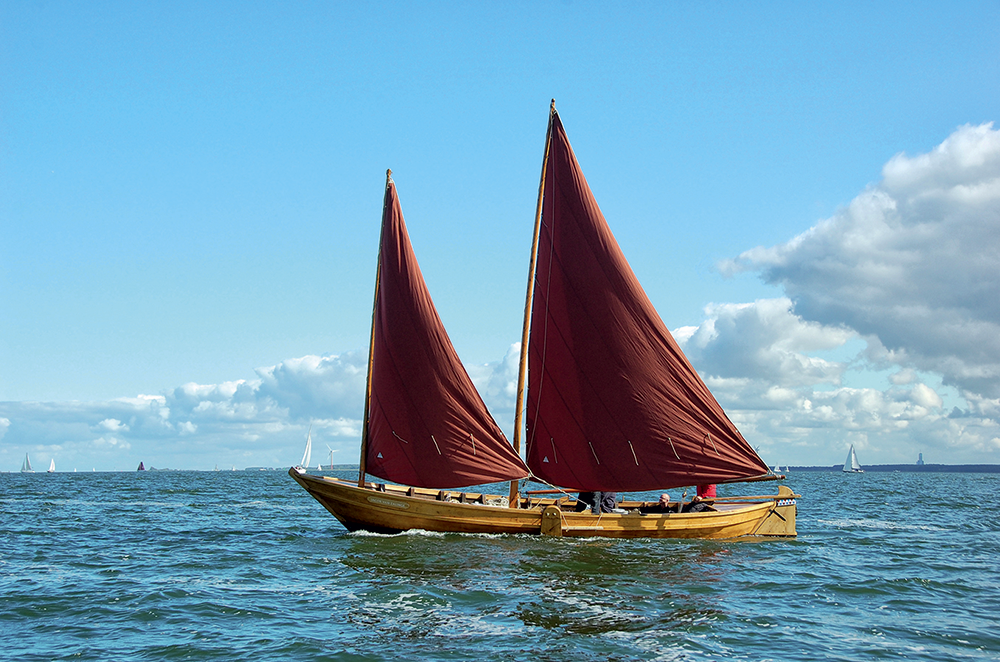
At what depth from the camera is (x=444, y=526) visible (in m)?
24.9

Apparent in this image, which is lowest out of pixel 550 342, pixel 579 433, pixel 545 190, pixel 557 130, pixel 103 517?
pixel 103 517

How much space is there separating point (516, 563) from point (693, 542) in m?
7.40

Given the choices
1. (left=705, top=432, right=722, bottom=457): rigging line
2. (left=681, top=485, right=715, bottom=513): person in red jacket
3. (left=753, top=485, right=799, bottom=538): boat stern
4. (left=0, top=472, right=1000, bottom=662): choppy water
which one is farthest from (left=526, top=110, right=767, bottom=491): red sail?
(left=753, top=485, right=799, bottom=538): boat stern

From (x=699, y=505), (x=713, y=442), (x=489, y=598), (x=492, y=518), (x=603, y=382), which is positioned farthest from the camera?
(x=699, y=505)

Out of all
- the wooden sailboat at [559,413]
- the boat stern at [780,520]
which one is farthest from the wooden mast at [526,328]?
the boat stern at [780,520]

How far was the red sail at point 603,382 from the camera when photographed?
24578mm

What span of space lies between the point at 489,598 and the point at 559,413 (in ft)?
33.1

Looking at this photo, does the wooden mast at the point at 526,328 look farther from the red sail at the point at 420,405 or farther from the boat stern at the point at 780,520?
the boat stern at the point at 780,520

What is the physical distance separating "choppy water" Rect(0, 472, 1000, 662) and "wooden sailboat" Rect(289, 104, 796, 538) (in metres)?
0.96

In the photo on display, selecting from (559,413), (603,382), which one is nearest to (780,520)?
(603,382)

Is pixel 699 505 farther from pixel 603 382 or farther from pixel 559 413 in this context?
pixel 559 413

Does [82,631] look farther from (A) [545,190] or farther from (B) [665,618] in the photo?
Answer: (A) [545,190]

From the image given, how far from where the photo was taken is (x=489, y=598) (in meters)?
16.5

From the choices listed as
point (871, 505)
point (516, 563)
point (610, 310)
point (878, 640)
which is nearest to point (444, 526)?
point (516, 563)
